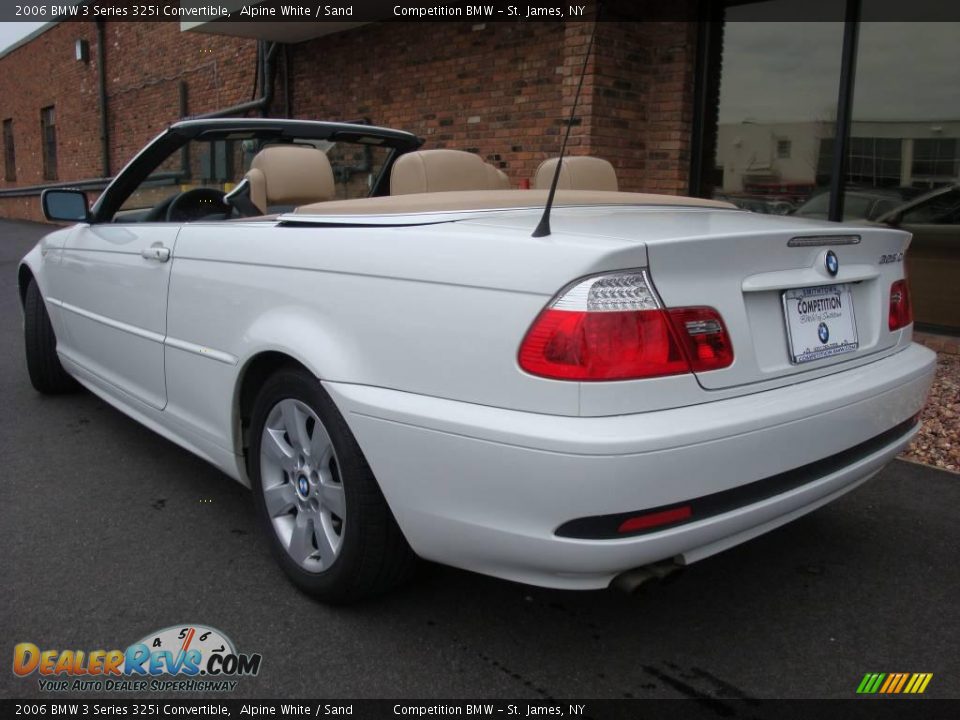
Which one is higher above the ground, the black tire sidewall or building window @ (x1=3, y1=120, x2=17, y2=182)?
building window @ (x1=3, y1=120, x2=17, y2=182)

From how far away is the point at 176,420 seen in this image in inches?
129

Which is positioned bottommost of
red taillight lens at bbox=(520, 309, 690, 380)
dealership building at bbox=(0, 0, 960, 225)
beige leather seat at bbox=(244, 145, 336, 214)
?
red taillight lens at bbox=(520, 309, 690, 380)

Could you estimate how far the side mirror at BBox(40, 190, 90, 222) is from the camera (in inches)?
159

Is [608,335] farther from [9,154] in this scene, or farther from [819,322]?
[9,154]

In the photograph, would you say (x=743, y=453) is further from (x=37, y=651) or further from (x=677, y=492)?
(x=37, y=651)

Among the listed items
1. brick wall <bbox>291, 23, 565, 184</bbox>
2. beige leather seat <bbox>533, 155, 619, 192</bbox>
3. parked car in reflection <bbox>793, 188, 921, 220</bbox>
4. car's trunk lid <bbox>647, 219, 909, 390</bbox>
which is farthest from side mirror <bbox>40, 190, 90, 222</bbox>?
parked car in reflection <bbox>793, 188, 921, 220</bbox>

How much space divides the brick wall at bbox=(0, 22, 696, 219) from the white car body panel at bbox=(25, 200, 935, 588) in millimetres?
4963

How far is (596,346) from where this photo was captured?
1.91 m

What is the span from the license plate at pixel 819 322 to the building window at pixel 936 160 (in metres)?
4.46

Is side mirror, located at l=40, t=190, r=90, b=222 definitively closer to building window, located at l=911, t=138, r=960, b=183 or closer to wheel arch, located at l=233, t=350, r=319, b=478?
wheel arch, located at l=233, t=350, r=319, b=478

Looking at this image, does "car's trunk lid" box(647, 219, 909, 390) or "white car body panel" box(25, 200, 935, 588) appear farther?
"car's trunk lid" box(647, 219, 909, 390)

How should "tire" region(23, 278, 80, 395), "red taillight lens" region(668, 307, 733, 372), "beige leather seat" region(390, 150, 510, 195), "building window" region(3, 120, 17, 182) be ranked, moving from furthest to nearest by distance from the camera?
1. "building window" region(3, 120, 17, 182)
2. "tire" region(23, 278, 80, 395)
3. "beige leather seat" region(390, 150, 510, 195)
4. "red taillight lens" region(668, 307, 733, 372)

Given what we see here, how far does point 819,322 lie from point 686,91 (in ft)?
18.4

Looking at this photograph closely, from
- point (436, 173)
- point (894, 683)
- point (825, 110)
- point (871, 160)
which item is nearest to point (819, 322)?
point (894, 683)
